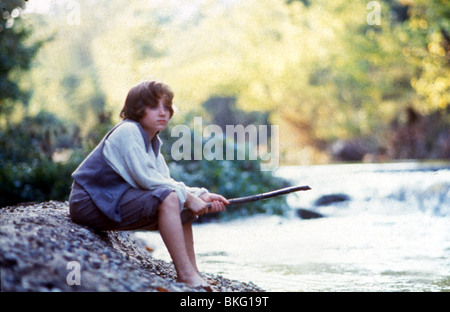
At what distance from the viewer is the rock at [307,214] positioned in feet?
31.2

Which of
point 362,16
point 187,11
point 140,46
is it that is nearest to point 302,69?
point 362,16

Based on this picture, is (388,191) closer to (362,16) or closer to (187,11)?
(362,16)

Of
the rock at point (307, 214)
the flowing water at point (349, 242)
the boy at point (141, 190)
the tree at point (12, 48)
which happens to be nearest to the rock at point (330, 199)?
the flowing water at point (349, 242)

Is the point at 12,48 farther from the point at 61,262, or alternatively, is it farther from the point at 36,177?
the point at 61,262

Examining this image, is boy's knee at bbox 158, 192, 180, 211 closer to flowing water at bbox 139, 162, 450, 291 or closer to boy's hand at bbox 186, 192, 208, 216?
boy's hand at bbox 186, 192, 208, 216

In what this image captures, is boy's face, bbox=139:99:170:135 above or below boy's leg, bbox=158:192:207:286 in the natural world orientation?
above

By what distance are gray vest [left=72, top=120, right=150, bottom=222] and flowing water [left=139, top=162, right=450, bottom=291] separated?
62.2 inches

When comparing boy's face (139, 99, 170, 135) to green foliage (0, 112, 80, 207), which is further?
green foliage (0, 112, 80, 207)

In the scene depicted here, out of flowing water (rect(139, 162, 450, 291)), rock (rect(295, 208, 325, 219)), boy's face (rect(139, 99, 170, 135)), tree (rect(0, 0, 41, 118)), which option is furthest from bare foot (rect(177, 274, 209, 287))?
tree (rect(0, 0, 41, 118))

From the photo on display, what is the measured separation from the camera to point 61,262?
2.63 m

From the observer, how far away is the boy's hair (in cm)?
344

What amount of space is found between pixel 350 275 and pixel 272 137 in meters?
28.4

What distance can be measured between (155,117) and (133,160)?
1.12 ft
